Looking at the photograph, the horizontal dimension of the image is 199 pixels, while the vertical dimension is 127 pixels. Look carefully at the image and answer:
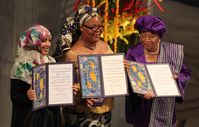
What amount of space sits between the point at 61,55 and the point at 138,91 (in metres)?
0.55

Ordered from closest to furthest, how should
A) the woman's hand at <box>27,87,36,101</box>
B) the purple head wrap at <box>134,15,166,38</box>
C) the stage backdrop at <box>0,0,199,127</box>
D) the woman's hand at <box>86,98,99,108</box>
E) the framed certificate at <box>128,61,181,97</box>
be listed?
the woman's hand at <box>27,87,36,101</box> < the woman's hand at <box>86,98,99,108</box> < the framed certificate at <box>128,61,181,97</box> < the purple head wrap at <box>134,15,166,38</box> < the stage backdrop at <box>0,0,199,127</box>

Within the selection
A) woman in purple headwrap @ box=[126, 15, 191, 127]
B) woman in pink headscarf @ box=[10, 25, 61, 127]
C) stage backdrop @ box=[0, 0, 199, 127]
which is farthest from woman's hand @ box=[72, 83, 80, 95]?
stage backdrop @ box=[0, 0, 199, 127]

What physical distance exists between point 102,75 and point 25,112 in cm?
52

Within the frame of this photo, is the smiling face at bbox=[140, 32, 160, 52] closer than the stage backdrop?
Yes

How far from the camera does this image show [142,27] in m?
2.84

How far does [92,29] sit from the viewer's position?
2654mm

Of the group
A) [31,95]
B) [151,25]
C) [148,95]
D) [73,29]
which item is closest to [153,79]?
[148,95]

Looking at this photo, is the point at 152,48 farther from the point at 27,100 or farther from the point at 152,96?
the point at 27,100

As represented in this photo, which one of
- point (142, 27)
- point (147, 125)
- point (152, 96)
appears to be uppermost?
point (142, 27)

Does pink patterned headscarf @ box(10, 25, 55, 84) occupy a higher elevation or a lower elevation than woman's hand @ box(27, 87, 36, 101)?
higher

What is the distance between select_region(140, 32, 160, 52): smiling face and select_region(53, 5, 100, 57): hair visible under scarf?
363 millimetres

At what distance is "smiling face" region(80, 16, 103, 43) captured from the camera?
8.71 ft

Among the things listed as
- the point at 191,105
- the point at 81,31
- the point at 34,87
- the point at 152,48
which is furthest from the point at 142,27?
the point at 191,105

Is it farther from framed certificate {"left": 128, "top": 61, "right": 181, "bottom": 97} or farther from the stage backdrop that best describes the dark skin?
the stage backdrop
